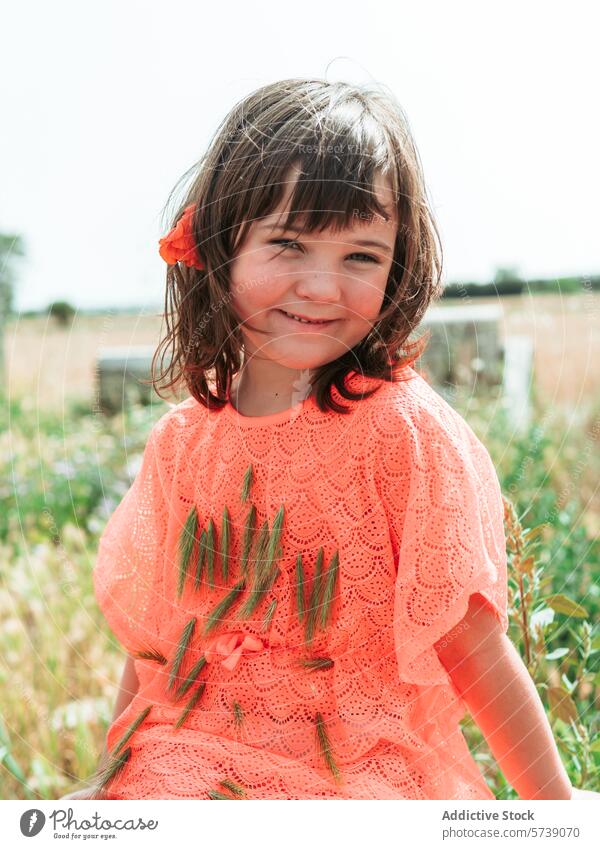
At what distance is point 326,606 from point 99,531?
112 cm

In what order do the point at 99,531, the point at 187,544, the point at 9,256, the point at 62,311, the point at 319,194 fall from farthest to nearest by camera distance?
the point at 99,531, the point at 62,311, the point at 9,256, the point at 187,544, the point at 319,194

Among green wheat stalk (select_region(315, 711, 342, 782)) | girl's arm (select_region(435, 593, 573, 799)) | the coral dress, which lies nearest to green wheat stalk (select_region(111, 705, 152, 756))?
the coral dress

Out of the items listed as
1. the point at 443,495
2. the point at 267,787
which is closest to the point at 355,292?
the point at 443,495

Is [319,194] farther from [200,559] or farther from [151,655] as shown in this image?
[151,655]

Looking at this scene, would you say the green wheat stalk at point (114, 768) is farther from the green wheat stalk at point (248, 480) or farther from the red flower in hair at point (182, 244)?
the red flower in hair at point (182, 244)

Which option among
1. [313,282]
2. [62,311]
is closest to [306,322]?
[313,282]

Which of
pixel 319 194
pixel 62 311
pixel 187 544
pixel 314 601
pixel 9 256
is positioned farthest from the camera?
pixel 62 311

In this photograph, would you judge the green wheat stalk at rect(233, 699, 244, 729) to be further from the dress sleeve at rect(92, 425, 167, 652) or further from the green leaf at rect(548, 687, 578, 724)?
the green leaf at rect(548, 687, 578, 724)

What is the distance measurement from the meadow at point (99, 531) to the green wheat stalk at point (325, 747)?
32 cm

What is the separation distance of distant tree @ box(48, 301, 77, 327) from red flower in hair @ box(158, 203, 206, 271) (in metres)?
0.51

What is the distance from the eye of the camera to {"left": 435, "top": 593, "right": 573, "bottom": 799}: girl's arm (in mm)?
948

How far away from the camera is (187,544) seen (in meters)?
1.12

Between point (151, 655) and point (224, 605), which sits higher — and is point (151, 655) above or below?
below
